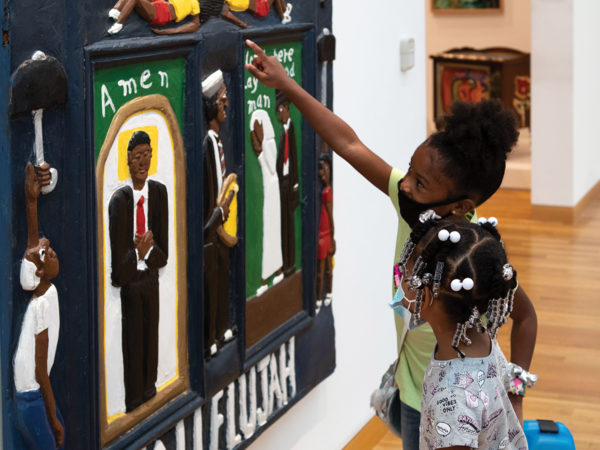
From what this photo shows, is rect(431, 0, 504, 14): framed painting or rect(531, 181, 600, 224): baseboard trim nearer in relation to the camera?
rect(531, 181, 600, 224): baseboard trim

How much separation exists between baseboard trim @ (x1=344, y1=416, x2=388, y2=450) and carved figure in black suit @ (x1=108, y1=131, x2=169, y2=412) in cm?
172

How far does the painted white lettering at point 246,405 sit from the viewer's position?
10.0ft

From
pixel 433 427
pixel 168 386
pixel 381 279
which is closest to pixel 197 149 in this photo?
pixel 168 386

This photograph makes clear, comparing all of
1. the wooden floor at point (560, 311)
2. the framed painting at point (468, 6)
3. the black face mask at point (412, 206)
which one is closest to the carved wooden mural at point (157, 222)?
the black face mask at point (412, 206)

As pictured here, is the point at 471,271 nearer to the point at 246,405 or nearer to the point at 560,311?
the point at 246,405

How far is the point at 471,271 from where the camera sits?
7.06 feet

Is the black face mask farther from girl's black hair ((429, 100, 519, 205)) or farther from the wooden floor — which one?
the wooden floor

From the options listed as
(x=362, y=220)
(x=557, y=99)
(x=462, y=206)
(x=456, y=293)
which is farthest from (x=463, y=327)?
(x=557, y=99)

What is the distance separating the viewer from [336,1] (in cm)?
362

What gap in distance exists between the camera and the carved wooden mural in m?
2.06

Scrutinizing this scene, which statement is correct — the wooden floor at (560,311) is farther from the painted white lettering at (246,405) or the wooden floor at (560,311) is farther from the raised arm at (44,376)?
the raised arm at (44,376)

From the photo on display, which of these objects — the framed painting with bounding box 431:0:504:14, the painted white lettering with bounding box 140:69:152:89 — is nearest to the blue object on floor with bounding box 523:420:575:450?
the painted white lettering with bounding box 140:69:152:89

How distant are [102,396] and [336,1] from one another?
5.84ft

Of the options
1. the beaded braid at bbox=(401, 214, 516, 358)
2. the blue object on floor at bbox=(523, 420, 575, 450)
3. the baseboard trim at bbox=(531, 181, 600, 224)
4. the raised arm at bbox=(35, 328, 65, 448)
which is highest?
the beaded braid at bbox=(401, 214, 516, 358)
